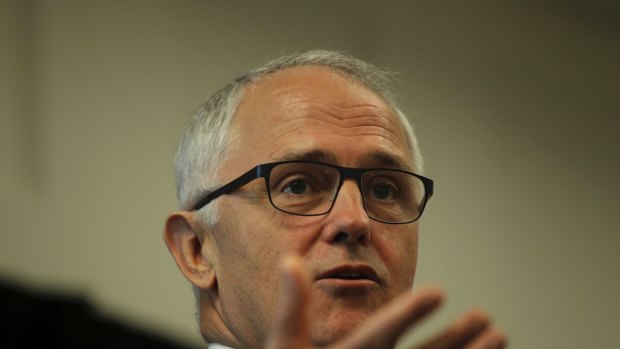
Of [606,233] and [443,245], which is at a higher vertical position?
[606,233]

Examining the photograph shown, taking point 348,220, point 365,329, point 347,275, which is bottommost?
point 365,329

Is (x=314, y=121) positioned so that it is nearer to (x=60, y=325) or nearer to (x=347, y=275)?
(x=347, y=275)

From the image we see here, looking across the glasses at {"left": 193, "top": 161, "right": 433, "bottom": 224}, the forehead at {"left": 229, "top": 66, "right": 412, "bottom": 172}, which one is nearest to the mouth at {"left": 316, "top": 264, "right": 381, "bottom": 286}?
the glasses at {"left": 193, "top": 161, "right": 433, "bottom": 224}

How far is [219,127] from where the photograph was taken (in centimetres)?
195

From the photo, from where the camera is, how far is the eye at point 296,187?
178 centimetres

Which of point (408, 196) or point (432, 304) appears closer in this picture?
point (432, 304)

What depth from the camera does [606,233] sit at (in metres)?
4.03

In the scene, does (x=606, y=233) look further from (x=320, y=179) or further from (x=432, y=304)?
Result: (x=432, y=304)

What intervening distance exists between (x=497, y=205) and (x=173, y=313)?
160cm

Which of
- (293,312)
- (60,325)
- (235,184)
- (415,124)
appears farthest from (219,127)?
(415,124)

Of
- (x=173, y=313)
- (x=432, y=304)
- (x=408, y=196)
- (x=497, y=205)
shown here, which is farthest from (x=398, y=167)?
(x=497, y=205)

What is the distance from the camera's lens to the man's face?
1.65 meters

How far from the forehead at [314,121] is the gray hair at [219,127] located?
0.03 m

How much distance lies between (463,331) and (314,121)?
849 millimetres
